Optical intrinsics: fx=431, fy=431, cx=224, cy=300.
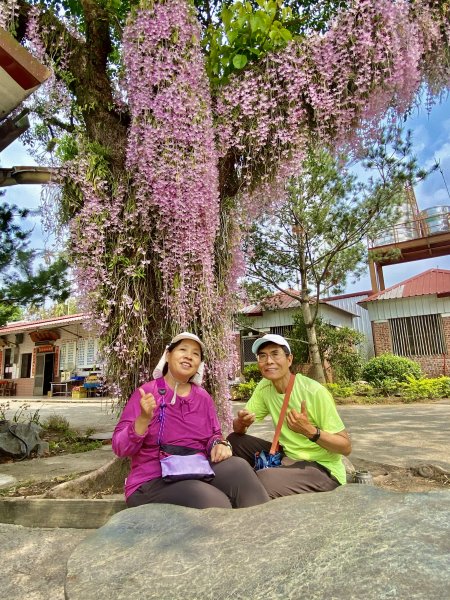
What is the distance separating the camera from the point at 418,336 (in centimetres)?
1652

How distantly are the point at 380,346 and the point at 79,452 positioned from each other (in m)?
13.6

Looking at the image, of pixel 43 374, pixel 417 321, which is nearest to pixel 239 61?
pixel 417 321

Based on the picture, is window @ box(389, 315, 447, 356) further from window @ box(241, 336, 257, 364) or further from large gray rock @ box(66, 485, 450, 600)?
large gray rock @ box(66, 485, 450, 600)

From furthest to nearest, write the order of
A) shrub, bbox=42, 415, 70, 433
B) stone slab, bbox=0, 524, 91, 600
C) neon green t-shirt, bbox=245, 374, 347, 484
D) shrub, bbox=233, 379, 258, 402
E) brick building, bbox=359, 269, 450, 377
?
brick building, bbox=359, 269, 450, 377, shrub, bbox=233, 379, 258, 402, shrub, bbox=42, 415, 70, 433, neon green t-shirt, bbox=245, 374, 347, 484, stone slab, bbox=0, 524, 91, 600

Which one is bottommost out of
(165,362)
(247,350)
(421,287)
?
(165,362)

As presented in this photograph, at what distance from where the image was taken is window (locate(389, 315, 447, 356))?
52.7 ft

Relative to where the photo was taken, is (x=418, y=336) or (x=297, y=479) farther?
(x=418, y=336)

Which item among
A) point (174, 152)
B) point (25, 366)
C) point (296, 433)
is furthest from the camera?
point (25, 366)

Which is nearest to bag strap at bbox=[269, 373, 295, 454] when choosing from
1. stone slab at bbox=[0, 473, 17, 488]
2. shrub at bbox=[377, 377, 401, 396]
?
stone slab at bbox=[0, 473, 17, 488]

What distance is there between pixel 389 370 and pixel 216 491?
525 inches

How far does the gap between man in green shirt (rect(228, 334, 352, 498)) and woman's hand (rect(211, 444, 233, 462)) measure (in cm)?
22

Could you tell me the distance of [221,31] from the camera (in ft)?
13.3

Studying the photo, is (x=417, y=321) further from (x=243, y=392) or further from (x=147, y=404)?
(x=147, y=404)

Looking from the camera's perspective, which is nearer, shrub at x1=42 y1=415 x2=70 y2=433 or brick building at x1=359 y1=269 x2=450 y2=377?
shrub at x1=42 y1=415 x2=70 y2=433
